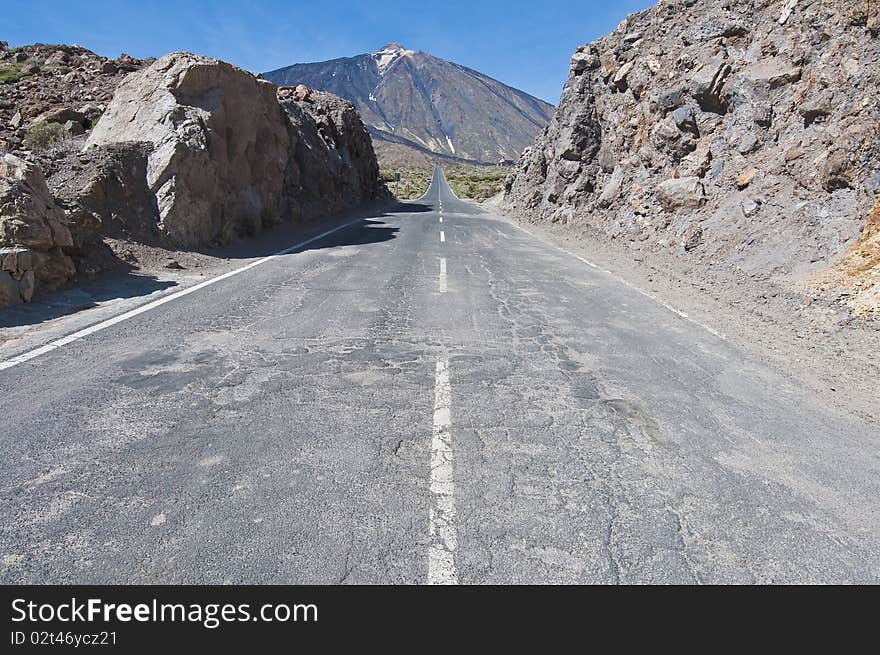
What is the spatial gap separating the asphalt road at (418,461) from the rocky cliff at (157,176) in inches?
103

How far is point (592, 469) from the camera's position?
10.6 feet

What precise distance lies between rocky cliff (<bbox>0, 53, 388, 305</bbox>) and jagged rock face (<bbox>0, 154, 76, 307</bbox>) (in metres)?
0.02

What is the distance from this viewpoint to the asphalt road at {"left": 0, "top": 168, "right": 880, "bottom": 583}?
242 centimetres

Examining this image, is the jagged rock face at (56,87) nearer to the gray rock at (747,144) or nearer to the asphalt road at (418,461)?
the asphalt road at (418,461)

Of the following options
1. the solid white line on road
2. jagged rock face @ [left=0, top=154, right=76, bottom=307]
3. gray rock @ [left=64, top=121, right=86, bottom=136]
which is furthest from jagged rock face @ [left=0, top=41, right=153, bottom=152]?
the solid white line on road

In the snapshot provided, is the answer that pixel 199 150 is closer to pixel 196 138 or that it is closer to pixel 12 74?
pixel 196 138

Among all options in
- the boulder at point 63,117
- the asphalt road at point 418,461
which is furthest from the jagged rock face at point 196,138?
the asphalt road at point 418,461

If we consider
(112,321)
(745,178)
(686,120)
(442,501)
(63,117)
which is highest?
(686,120)

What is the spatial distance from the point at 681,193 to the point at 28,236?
1587 cm

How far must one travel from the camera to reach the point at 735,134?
47.9 feet

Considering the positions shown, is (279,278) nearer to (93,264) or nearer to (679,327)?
(93,264)

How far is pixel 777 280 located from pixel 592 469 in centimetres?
789

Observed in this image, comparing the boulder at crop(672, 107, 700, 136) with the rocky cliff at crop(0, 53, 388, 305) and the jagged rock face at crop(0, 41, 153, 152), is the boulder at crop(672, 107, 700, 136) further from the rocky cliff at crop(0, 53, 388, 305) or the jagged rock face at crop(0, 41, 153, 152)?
the jagged rock face at crop(0, 41, 153, 152)

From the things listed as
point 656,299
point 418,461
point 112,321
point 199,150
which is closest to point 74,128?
point 199,150
